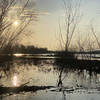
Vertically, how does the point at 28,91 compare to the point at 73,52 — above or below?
below

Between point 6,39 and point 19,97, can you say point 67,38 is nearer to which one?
point 6,39

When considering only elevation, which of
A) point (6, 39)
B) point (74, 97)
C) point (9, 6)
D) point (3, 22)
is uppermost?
point (9, 6)

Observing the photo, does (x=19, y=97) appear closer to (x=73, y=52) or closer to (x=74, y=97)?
(x=74, y=97)

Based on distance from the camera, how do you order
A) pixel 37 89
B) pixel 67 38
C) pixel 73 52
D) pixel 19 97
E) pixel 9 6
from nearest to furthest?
pixel 19 97, pixel 37 89, pixel 9 6, pixel 67 38, pixel 73 52

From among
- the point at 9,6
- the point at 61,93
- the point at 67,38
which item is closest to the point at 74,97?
the point at 61,93

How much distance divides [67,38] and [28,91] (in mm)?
10405

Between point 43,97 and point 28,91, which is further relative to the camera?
Answer: point 28,91

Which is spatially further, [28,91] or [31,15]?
[31,15]

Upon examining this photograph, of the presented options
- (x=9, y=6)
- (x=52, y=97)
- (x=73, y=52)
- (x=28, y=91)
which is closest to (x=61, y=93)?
(x=52, y=97)

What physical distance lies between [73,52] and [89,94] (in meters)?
23.9

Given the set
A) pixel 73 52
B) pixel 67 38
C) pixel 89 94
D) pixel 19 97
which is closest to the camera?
pixel 19 97

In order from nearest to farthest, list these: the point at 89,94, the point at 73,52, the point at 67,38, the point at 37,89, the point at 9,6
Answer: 1. the point at 89,94
2. the point at 37,89
3. the point at 9,6
4. the point at 67,38
5. the point at 73,52

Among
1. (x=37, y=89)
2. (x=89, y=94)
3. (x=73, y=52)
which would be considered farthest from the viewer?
(x=73, y=52)

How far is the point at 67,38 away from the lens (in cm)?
1805
